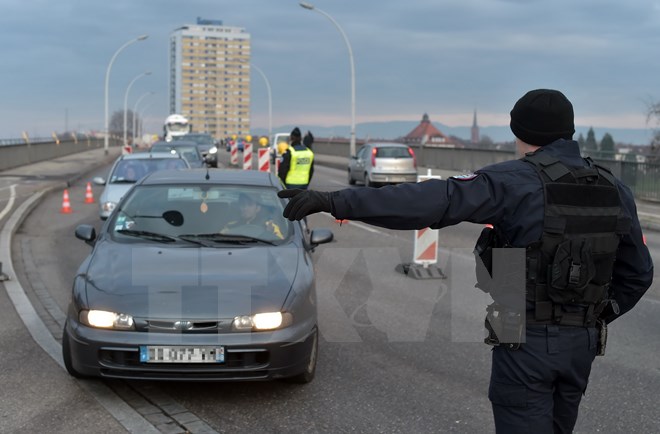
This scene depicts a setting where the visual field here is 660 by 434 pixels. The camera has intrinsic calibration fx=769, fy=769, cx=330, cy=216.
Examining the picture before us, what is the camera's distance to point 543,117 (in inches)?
120

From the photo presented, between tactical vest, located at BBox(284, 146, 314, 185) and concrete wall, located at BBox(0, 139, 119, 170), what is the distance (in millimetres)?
23214

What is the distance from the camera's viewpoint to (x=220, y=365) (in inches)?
199

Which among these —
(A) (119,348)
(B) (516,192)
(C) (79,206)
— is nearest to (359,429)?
(A) (119,348)

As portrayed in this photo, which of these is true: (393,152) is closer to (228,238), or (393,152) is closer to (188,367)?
(228,238)

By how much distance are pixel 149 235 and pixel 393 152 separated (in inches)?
823

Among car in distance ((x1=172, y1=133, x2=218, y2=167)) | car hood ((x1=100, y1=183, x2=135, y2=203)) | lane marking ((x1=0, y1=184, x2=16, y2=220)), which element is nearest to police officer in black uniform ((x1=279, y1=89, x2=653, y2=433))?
car hood ((x1=100, y1=183, x2=135, y2=203))

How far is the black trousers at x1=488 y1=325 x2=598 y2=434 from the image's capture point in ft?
9.69

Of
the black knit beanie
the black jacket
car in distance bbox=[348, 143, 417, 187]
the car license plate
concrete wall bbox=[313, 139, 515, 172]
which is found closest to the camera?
the black jacket

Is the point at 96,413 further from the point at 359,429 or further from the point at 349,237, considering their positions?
the point at 349,237

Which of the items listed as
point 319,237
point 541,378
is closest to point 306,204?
point 541,378

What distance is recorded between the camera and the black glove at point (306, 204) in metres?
2.87

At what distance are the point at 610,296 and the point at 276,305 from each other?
2475mm

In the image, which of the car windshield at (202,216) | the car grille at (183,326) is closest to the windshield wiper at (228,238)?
the car windshield at (202,216)

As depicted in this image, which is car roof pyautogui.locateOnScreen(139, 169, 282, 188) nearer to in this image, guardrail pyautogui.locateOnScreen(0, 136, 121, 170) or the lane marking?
the lane marking
